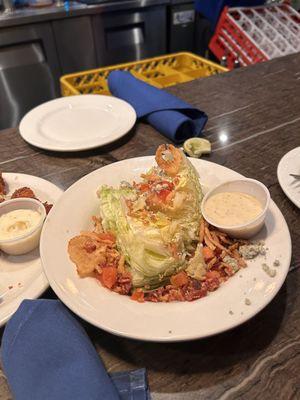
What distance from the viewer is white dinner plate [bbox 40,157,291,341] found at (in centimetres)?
82

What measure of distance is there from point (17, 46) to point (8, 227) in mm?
3120

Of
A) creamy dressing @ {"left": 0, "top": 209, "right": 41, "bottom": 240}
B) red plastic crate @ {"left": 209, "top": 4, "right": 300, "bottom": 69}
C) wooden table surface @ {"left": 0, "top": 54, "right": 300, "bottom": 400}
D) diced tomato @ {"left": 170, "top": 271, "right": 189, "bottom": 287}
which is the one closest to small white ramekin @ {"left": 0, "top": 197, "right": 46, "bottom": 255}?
creamy dressing @ {"left": 0, "top": 209, "right": 41, "bottom": 240}

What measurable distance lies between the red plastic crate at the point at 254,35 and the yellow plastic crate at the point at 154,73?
1.05 ft

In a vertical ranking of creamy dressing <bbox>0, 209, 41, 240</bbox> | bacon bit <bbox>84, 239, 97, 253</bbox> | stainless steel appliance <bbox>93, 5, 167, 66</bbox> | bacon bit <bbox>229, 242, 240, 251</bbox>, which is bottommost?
stainless steel appliance <bbox>93, 5, 167, 66</bbox>

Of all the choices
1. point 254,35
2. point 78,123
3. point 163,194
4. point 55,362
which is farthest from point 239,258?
point 254,35

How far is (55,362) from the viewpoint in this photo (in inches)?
32.8

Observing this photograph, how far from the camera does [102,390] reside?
0.77 meters

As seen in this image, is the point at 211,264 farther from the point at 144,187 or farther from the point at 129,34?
the point at 129,34

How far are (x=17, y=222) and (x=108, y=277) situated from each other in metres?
0.45

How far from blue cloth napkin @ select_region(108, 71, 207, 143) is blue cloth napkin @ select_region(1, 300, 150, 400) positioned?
109 cm

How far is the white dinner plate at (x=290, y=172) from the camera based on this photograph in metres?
1.36

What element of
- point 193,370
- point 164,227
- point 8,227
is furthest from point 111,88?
point 193,370

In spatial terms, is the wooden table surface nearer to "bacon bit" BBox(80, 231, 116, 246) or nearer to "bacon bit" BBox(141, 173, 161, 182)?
"bacon bit" BBox(80, 231, 116, 246)

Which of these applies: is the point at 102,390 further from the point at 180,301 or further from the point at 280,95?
the point at 280,95
